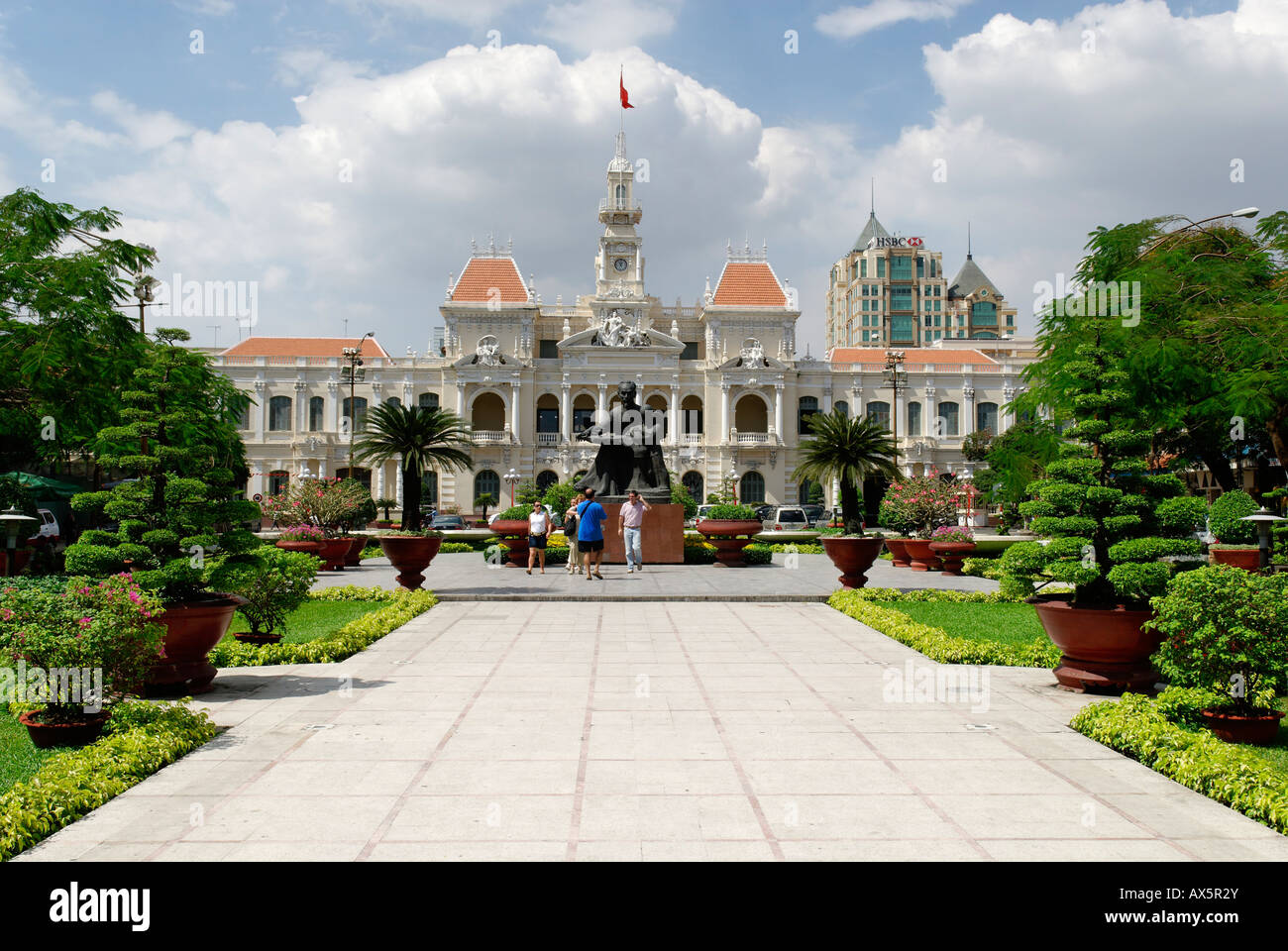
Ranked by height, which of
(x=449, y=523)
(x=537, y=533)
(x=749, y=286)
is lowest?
(x=449, y=523)

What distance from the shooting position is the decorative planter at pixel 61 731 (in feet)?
19.7

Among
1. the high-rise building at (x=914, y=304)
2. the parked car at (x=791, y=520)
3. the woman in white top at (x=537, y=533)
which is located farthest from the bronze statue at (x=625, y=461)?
the high-rise building at (x=914, y=304)

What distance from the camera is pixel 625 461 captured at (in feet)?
70.7

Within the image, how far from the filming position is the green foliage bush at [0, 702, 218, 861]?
4547mm

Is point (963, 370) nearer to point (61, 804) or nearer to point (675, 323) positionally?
point (675, 323)

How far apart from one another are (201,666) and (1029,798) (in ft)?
21.7

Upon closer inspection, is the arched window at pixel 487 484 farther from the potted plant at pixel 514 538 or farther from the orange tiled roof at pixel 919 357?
the potted plant at pixel 514 538

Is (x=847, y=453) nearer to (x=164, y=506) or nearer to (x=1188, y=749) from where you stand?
(x=164, y=506)

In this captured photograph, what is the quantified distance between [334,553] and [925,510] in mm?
14429

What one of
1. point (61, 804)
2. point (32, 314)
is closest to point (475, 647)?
point (61, 804)

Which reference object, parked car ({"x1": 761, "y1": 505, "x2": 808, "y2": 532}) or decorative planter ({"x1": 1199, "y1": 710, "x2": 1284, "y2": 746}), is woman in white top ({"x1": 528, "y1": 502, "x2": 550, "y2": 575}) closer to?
decorative planter ({"x1": 1199, "y1": 710, "x2": 1284, "y2": 746})

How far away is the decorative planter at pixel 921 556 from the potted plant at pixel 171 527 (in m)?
17.0

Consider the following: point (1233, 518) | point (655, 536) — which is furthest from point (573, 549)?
point (1233, 518)

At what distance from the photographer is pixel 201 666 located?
7992mm
